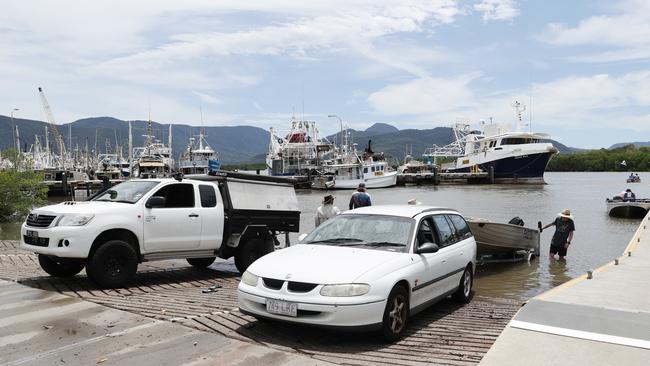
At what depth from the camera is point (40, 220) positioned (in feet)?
27.6

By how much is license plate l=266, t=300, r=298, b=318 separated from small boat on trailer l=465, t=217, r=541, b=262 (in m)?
9.09

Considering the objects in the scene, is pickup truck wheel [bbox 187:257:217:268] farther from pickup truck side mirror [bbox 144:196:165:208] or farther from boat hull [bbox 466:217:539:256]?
boat hull [bbox 466:217:539:256]

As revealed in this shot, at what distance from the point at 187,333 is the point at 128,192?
4205mm

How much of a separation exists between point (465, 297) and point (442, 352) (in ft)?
10.1

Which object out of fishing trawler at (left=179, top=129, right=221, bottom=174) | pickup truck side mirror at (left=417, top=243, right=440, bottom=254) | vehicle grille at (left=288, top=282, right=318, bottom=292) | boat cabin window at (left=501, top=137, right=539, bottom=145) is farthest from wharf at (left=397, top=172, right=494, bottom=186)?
vehicle grille at (left=288, top=282, right=318, bottom=292)

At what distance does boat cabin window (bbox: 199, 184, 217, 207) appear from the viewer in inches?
390

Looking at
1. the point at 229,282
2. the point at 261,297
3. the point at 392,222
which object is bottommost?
the point at 229,282

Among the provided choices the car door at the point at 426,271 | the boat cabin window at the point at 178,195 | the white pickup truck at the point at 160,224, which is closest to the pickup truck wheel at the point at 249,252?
the white pickup truck at the point at 160,224

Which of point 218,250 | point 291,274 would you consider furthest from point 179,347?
point 218,250

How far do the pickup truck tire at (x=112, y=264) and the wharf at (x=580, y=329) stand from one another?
19.3 feet

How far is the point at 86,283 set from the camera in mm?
8828

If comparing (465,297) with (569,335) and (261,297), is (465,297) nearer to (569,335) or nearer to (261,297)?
(569,335)

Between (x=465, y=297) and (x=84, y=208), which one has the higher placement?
(x=84, y=208)

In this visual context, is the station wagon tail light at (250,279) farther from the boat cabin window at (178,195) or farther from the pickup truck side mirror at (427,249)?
the boat cabin window at (178,195)
